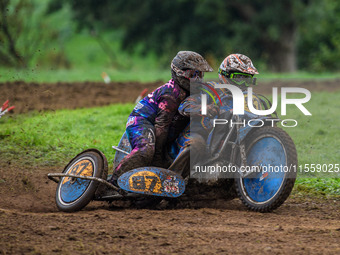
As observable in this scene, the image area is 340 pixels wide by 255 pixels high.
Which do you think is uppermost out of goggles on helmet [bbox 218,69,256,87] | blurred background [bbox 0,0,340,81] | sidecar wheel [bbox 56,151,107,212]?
blurred background [bbox 0,0,340,81]

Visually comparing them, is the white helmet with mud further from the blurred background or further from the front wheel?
the blurred background

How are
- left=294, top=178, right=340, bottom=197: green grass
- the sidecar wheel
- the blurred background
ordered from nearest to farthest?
1. the sidecar wheel
2. left=294, top=178, right=340, bottom=197: green grass
3. the blurred background

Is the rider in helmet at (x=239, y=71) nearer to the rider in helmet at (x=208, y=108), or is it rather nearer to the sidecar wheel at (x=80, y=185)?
the rider in helmet at (x=208, y=108)

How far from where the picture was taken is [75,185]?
7.67 m

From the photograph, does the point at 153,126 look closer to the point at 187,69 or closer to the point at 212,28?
the point at 187,69

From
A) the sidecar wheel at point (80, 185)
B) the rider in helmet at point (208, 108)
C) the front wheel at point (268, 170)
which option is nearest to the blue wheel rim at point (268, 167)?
the front wheel at point (268, 170)

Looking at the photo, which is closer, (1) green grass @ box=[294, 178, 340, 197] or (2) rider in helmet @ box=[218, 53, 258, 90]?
(2) rider in helmet @ box=[218, 53, 258, 90]

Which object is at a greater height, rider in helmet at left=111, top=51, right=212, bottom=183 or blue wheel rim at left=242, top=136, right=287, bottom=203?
rider in helmet at left=111, top=51, right=212, bottom=183

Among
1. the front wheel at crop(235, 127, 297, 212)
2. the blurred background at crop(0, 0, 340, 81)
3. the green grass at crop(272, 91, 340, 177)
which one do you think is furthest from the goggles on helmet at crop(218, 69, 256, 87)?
the blurred background at crop(0, 0, 340, 81)

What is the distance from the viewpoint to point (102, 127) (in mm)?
12969

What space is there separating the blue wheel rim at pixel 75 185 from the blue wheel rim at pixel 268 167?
1935 mm

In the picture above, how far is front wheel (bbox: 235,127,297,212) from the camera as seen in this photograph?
667cm

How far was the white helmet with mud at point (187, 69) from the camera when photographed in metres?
7.56

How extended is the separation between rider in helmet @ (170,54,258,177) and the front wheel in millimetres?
552
